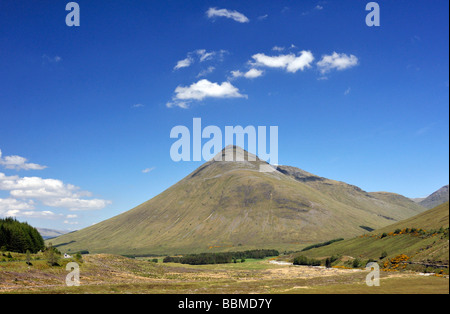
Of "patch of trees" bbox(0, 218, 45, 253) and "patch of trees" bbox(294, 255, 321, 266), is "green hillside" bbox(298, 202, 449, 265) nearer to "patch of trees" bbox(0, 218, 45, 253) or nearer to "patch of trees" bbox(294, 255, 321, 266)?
"patch of trees" bbox(294, 255, 321, 266)

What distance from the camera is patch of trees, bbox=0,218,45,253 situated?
10044 centimetres

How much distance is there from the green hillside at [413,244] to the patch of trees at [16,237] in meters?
124

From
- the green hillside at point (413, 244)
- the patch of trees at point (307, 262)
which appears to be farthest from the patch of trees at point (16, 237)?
the green hillside at point (413, 244)

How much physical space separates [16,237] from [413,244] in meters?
138

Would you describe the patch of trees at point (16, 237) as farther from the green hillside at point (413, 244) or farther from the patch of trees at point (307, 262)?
the green hillside at point (413, 244)

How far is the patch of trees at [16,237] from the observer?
100 m

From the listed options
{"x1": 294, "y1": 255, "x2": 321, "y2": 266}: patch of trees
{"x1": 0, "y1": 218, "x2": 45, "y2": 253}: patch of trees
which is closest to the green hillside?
{"x1": 294, "y1": 255, "x2": 321, "y2": 266}: patch of trees


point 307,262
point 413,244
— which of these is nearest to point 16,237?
point 307,262

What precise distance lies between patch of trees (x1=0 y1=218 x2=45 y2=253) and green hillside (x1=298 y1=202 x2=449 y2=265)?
124 meters

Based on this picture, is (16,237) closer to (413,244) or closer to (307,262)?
(307,262)

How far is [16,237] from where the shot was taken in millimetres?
102688
